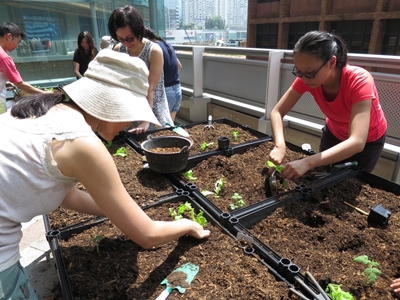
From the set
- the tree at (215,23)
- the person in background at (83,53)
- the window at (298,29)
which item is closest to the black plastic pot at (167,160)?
the person in background at (83,53)

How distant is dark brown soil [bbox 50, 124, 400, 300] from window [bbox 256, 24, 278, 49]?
22370 millimetres

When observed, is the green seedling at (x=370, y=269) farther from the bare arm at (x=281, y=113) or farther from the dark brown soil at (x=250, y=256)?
the bare arm at (x=281, y=113)

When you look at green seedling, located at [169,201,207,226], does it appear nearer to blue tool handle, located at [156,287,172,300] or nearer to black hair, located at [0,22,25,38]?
blue tool handle, located at [156,287,172,300]

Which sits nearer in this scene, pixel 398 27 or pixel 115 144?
pixel 115 144

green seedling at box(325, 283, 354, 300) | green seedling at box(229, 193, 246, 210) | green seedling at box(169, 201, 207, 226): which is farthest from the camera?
Result: green seedling at box(229, 193, 246, 210)

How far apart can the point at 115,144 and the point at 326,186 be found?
74.7 inches

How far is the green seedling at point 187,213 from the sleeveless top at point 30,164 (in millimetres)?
779

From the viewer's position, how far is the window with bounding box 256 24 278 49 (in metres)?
22.0

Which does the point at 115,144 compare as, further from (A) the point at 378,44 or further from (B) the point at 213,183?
(A) the point at 378,44

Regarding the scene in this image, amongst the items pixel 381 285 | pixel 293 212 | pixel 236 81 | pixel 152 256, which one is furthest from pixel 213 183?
pixel 236 81

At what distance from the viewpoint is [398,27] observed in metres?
15.4

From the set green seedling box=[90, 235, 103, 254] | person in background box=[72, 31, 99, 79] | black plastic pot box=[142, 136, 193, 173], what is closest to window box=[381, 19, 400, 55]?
person in background box=[72, 31, 99, 79]

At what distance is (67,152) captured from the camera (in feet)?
2.94

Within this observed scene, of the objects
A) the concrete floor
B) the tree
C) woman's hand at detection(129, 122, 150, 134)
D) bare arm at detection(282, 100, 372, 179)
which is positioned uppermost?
the tree
